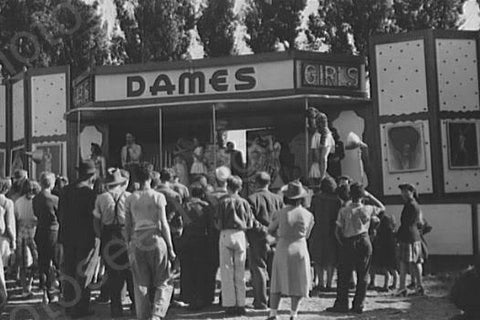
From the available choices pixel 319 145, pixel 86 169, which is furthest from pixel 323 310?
pixel 319 145

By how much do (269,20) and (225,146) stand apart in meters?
14.1

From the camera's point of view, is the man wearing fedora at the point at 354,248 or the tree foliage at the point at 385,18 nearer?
the man wearing fedora at the point at 354,248

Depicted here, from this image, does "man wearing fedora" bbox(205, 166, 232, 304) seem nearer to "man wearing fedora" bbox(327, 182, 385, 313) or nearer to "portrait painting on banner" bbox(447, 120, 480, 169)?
"man wearing fedora" bbox(327, 182, 385, 313)

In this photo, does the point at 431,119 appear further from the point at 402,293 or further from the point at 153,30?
the point at 153,30

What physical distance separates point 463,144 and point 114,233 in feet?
27.1

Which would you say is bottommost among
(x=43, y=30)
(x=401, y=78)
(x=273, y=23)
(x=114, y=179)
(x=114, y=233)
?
(x=114, y=233)

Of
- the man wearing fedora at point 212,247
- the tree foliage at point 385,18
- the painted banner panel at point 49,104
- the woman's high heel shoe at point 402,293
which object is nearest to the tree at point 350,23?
the tree foliage at point 385,18

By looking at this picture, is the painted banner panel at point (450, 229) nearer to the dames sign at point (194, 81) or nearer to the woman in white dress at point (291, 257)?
the dames sign at point (194, 81)

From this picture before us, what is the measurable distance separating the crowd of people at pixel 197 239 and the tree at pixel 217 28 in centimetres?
1977

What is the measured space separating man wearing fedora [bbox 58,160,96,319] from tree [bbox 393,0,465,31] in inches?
794

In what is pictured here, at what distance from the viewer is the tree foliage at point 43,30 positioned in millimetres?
20188

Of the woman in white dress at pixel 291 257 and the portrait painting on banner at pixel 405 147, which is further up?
the portrait painting on banner at pixel 405 147

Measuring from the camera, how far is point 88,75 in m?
16.6

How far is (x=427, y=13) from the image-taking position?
88.3 feet
